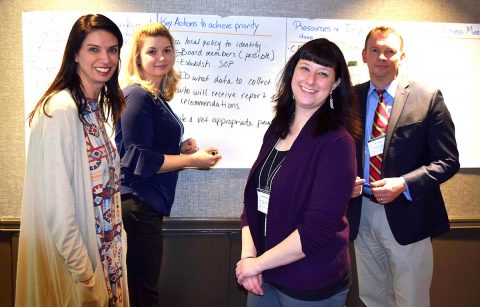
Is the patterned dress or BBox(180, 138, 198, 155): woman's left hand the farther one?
BBox(180, 138, 198, 155): woman's left hand

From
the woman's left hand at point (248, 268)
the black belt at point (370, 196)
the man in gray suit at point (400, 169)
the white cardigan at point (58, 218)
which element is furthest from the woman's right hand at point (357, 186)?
the white cardigan at point (58, 218)

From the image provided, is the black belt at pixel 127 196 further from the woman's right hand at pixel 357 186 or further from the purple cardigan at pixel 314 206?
the woman's right hand at pixel 357 186

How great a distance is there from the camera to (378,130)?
Answer: 2.23m

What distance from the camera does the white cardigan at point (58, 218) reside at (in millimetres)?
1494

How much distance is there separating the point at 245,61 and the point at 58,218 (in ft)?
5.18

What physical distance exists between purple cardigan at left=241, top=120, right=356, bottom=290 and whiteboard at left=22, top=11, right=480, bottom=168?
128 centimetres

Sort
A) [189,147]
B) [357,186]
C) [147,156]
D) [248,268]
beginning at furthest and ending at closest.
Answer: [189,147] → [147,156] → [357,186] → [248,268]

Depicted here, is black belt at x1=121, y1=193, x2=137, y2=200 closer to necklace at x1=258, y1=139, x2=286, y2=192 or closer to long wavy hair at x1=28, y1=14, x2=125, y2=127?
long wavy hair at x1=28, y1=14, x2=125, y2=127

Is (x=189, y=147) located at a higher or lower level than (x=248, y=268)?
higher

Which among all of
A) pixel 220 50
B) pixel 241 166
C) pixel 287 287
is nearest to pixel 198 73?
pixel 220 50

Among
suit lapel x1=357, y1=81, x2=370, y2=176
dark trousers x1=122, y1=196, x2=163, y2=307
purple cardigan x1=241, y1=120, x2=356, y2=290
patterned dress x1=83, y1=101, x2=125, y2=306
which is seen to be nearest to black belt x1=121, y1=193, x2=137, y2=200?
dark trousers x1=122, y1=196, x2=163, y2=307

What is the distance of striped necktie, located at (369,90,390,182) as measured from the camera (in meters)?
2.21

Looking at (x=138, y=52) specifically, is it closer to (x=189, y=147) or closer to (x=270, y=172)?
(x=189, y=147)

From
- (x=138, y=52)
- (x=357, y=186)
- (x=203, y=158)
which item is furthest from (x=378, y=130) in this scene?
(x=138, y=52)
